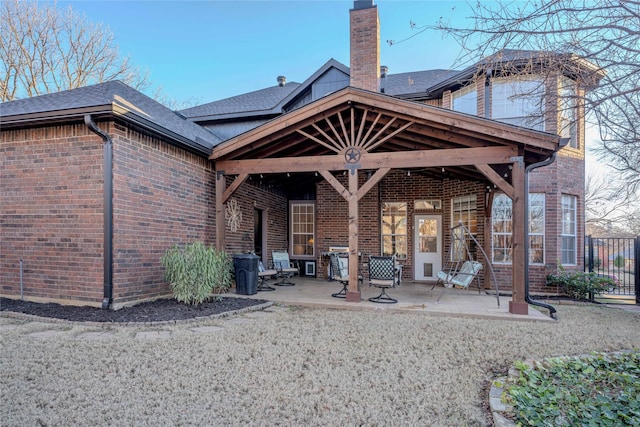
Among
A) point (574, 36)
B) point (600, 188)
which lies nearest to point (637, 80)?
point (574, 36)

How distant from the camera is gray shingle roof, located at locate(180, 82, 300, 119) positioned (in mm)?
11812

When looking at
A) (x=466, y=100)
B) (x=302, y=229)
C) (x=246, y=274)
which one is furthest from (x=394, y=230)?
(x=246, y=274)

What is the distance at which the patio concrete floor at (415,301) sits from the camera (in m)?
5.96

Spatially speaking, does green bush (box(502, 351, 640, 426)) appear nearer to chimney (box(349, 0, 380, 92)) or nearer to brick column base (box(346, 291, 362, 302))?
brick column base (box(346, 291, 362, 302))

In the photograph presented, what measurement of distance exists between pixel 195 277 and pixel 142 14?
31.2ft

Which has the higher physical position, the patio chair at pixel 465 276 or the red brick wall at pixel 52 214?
the red brick wall at pixel 52 214

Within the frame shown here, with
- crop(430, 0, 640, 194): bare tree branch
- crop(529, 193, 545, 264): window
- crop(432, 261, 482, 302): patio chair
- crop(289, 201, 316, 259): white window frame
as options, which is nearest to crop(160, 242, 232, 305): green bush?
crop(432, 261, 482, 302): patio chair

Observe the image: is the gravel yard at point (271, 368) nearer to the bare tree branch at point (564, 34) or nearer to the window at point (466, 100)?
the bare tree branch at point (564, 34)

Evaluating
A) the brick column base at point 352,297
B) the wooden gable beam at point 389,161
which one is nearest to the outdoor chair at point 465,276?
the brick column base at point 352,297

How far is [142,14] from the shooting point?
10969 millimetres

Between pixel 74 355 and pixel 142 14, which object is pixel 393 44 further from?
pixel 142 14

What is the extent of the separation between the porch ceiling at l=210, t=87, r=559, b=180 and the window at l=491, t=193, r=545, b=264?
168 centimetres

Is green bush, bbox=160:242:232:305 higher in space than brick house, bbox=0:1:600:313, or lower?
lower

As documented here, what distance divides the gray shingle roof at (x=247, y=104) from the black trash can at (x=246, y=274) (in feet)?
19.5
